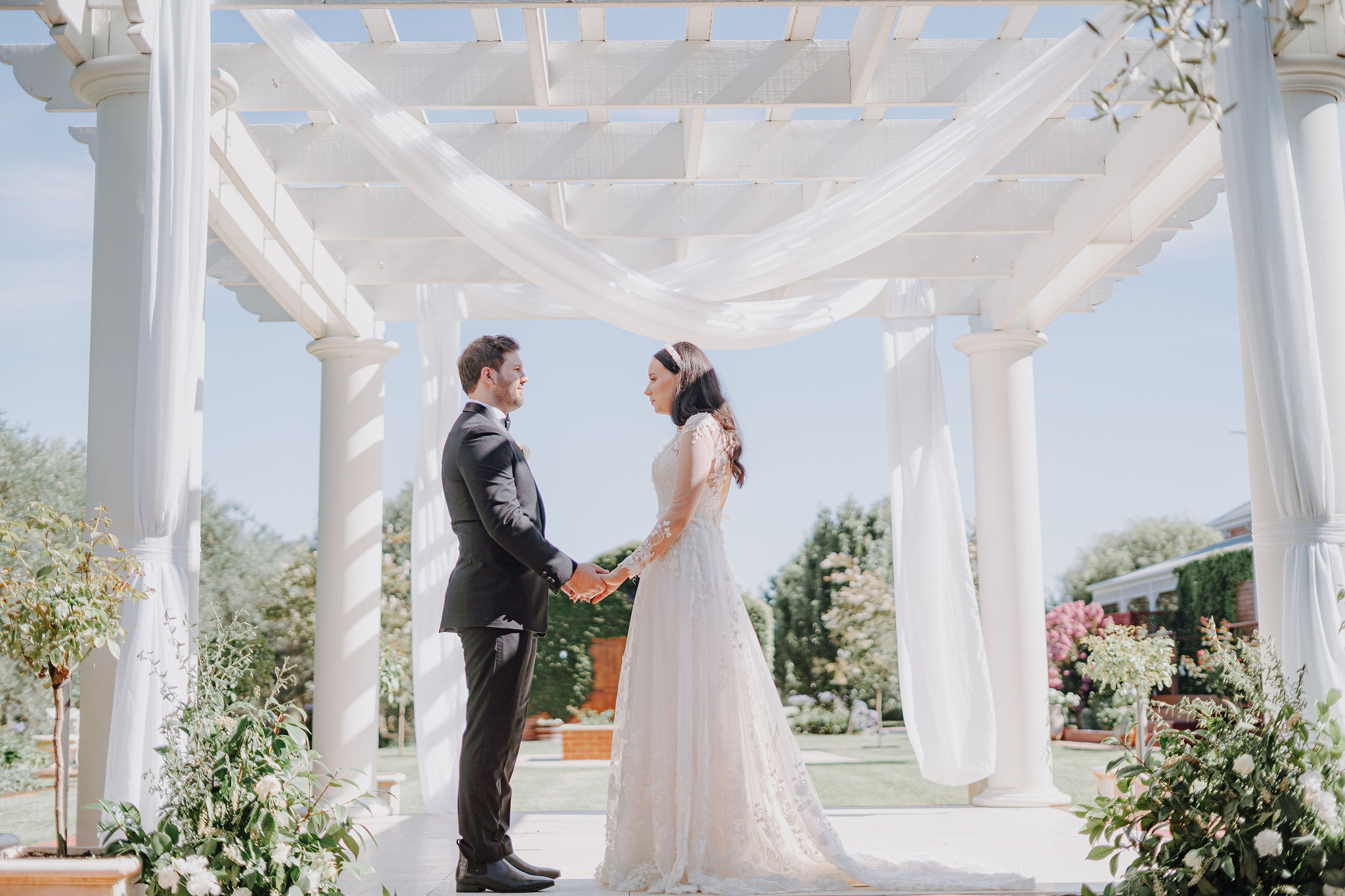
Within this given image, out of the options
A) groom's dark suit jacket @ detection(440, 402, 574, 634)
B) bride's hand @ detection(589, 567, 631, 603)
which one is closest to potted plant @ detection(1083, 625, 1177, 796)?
bride's hand @ detection(589, 567, 631, 603)

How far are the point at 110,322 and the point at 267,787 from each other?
5.81ft

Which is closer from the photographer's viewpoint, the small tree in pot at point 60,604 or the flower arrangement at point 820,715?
the small tree in pot at point 60,604

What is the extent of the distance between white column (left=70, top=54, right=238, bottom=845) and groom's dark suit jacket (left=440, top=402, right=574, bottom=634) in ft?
3.73

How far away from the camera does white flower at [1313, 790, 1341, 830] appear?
317 cm

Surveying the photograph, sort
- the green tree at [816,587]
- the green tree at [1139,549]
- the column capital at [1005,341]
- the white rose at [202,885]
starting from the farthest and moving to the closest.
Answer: the green tree at [1139,549]
the green tree at [816,587]
the column capital at [1005,341]
the white rose at [202,885]

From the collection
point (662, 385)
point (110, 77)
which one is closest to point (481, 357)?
point (662, 385)

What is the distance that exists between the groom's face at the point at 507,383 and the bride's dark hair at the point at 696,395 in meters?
0.56

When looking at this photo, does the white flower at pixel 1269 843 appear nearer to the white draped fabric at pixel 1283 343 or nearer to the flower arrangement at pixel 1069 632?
Answer: the white draped fabric at pixel 1283 343

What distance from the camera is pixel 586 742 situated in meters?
15.7

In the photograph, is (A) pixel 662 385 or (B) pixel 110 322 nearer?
(B) pixel 110 322

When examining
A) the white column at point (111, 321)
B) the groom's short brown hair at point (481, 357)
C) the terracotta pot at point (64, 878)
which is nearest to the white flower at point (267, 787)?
the terracotta pot at point (64, 878)

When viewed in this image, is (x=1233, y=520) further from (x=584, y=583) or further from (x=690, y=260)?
(x=584, y=583)

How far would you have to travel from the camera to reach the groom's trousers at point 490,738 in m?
4.13

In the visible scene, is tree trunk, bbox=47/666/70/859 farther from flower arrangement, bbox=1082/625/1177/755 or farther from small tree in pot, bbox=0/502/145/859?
flower arrangement, bbox=1082/625/1177/755
